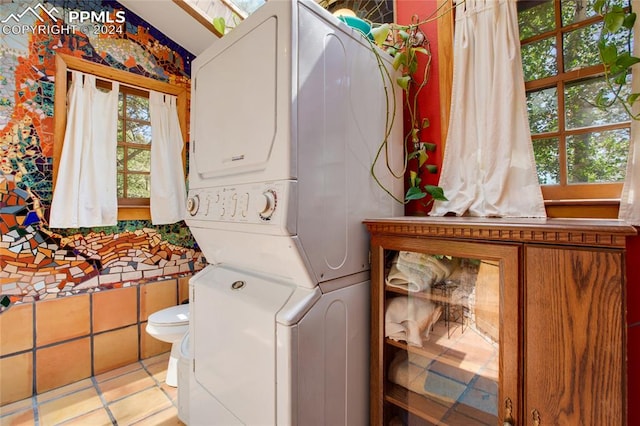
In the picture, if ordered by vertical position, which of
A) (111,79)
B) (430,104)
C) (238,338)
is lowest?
(238,338)

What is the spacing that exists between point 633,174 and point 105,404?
2.93 meters

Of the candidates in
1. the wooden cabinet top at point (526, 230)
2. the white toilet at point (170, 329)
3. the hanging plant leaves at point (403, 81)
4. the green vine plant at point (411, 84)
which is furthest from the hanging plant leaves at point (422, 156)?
the white toilet at point (170, 329)

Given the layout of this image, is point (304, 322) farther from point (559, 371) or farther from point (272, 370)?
point (559, 371)

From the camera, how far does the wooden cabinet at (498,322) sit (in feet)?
2.25

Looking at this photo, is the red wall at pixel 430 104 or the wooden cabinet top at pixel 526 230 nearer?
the wooden cabinet top at pixel 526 230

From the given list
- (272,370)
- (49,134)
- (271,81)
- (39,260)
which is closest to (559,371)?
(272,370)

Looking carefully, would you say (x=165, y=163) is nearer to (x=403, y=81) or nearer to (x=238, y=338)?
(x=238, y=338)

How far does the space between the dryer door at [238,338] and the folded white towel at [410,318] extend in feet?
1.40

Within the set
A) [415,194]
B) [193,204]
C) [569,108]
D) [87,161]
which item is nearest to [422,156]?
[415,194]

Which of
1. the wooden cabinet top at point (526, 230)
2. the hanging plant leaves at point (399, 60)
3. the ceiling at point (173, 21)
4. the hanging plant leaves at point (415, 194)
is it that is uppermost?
the ceiling at point (173, 21)

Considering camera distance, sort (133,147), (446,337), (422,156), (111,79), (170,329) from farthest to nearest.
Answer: (133,147)
(111,79)
(170,329)
(422,156)
(446,337)

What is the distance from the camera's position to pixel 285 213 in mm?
926

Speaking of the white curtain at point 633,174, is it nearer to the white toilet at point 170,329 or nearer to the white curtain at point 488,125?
the white curtain at point 488,125

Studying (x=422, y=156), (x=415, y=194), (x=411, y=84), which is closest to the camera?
(x=415, y=194)
